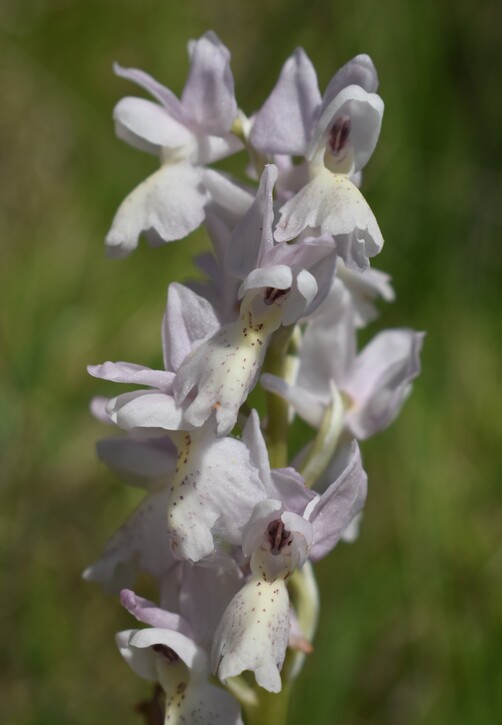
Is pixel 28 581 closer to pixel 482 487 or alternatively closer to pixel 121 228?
pixel 482 487

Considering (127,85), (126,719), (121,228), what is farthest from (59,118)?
(121,228)

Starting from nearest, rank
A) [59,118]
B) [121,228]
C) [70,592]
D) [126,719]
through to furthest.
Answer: [121,228] < [126,719] < [70,592] < [59,118]

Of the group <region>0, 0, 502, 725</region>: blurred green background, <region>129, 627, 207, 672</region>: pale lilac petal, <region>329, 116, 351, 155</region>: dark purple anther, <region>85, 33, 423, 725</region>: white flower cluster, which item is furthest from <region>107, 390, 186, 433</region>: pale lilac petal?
<region>0, 0, 502, 725</region>: blurred green background

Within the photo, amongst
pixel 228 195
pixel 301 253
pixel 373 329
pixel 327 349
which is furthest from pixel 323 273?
pixel 373 329

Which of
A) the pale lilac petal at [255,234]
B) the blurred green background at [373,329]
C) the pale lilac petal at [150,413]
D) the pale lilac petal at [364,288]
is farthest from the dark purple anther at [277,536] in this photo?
the blurred green background at [373,329]

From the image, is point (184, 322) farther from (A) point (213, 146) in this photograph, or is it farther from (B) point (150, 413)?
(A) point (213, 146)

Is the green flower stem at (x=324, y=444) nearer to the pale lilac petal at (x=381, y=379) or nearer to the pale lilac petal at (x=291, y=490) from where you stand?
the pale lilac petal at (x=381, y=379)
